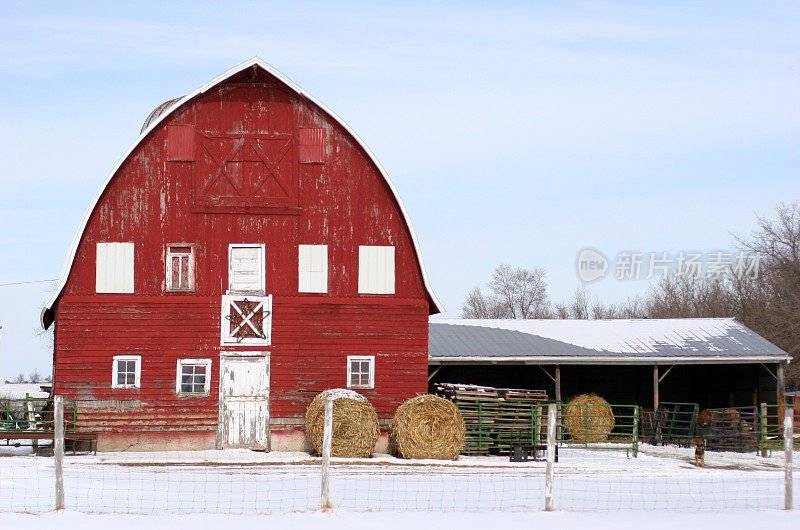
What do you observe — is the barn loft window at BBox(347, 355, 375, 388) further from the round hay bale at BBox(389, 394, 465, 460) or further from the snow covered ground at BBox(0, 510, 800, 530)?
the snow covered ground at BBox(0, 510, 800, 530)

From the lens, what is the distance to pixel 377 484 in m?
16.9

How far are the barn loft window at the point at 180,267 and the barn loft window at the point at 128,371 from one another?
1.86 m

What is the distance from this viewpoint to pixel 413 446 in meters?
22.6

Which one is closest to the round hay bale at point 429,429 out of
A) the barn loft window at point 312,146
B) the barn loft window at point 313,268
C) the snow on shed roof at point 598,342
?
the barn loft window at point 313,268

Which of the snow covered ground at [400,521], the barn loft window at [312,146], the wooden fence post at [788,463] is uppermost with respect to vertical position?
the barn loft window at [312,146]

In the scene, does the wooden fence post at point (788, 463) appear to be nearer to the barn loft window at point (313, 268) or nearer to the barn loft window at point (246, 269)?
the barn loft window at point (313, 268)

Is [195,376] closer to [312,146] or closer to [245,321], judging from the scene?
[245,321]

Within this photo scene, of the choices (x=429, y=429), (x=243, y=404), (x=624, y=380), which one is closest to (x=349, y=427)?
(x=429, y=429)

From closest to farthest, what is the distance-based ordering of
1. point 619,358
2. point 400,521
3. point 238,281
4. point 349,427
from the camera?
1. point 400,521
2. point 349,427
3. point 238,281
4. point 619,358

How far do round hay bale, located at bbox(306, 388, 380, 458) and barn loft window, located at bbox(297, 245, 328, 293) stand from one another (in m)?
2.98

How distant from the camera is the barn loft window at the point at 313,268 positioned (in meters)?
24.4

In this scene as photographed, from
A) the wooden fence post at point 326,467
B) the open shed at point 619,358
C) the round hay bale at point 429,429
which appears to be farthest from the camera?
the open shed at point 619,358

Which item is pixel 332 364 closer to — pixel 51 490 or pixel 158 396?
pixel 158 396

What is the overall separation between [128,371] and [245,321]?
2953mm
